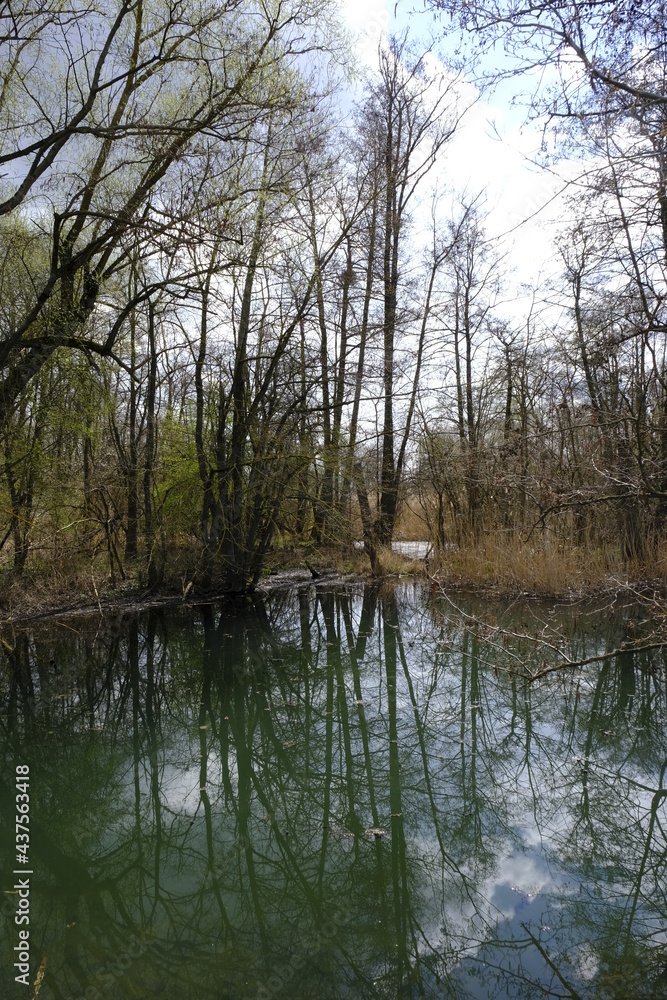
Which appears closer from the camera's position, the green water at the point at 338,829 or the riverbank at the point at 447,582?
the green water at the point at 338,829

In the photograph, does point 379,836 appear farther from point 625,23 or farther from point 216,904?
point 625,23

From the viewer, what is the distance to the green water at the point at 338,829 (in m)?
2.69

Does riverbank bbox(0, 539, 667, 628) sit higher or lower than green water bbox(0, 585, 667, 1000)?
higher

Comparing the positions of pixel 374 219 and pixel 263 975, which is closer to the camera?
pixel 263 975

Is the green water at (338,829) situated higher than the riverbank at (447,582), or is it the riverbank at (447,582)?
the riverbank at (447,582)

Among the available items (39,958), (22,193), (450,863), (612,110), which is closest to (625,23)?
(612,110)

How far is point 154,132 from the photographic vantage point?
6273mm

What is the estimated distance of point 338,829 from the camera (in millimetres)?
3873

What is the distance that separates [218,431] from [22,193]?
5293 millimetres

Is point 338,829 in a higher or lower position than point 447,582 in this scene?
lower

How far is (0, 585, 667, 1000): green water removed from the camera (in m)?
2.69

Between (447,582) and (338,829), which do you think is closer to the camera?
(338,829)

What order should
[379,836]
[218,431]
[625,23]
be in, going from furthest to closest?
[218,431], [379,836], [625,23]

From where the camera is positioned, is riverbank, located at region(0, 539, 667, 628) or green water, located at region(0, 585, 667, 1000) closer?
green water, located at region(0, 585, 667, 1000)
